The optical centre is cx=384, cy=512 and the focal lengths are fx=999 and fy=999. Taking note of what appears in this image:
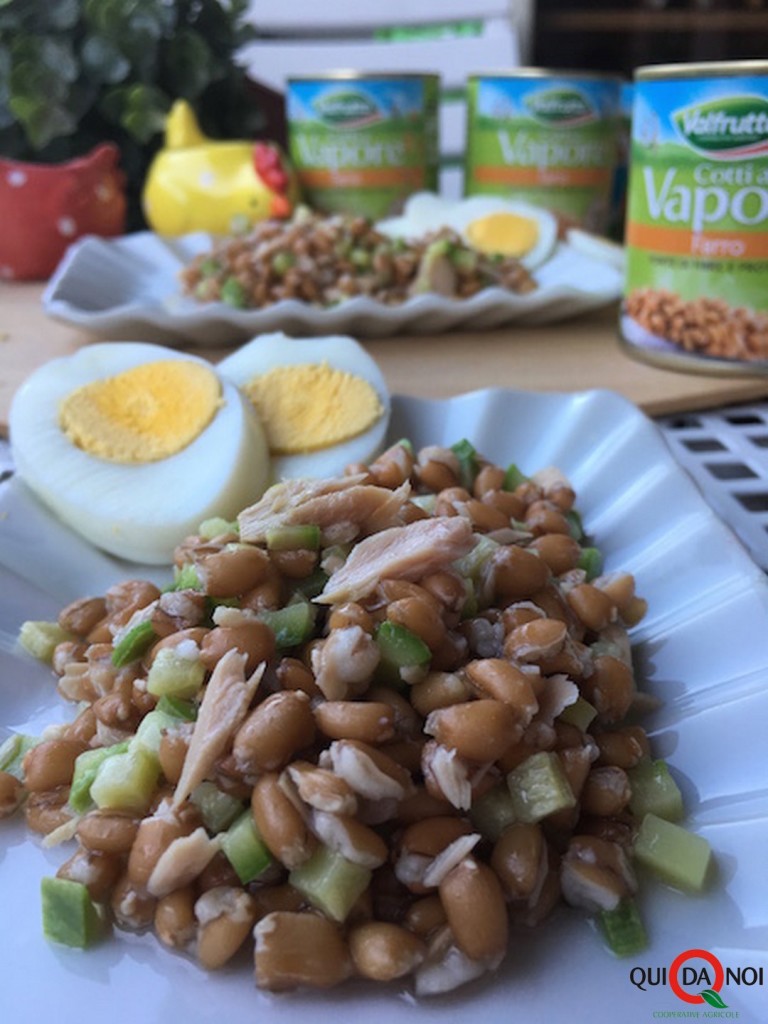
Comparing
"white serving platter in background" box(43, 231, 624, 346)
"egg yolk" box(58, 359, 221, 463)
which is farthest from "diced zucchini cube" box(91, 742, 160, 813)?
"white serving platter in background" box(43, 231, 624, 346)

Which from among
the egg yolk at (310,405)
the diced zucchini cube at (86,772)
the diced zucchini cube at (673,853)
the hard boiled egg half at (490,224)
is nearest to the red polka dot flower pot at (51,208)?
the hard boiled egg half at (490,224)

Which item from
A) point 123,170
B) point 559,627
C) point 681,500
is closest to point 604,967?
point 559,627

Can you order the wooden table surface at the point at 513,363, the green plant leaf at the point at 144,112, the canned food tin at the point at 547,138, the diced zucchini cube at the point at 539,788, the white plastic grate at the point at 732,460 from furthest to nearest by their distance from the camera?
the green plant leaf at the point at 144,112
the canned food tin at the point at 547,138
the wooden table surface at the point at 513,363
the white plastic grate at the point at 732,460
the diced zucchini cube at the point at 539,788

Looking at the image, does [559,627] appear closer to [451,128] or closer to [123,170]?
[123,170]

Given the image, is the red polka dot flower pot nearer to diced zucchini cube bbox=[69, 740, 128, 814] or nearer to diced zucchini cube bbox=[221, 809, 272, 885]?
diced zucchini cube bbox=[69, 740, 128, 814]

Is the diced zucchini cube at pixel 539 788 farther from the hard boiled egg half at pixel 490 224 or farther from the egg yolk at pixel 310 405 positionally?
the hard boiled egg half at pixel 490 224

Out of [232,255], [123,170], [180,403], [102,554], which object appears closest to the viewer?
[102,554]

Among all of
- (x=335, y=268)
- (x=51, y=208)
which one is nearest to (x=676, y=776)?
(x=335, y=268)
